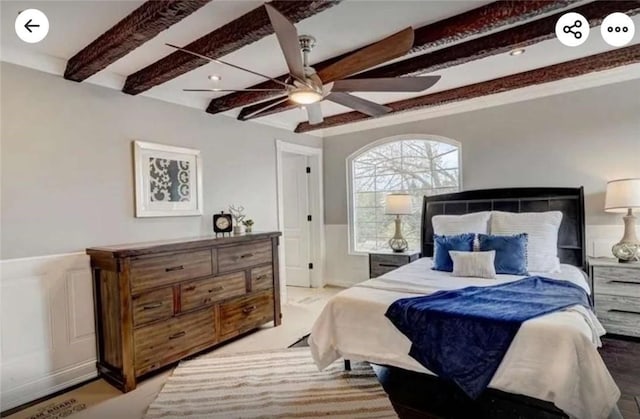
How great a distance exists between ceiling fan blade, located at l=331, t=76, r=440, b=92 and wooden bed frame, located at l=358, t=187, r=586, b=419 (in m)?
1.90

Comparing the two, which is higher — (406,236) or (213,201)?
(213,201)

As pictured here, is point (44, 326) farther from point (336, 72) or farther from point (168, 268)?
point (336, 72)

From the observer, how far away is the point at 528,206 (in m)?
3.89

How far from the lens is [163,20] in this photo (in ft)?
6.54

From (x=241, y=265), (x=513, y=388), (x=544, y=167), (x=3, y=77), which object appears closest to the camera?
(x=513, y=388)

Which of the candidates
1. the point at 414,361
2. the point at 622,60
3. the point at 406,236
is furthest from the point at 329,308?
the point at 622,60

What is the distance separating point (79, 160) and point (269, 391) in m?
2.33

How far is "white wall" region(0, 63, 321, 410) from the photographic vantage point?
8.27 feet

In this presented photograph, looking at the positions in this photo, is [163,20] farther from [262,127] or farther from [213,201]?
[262,127]

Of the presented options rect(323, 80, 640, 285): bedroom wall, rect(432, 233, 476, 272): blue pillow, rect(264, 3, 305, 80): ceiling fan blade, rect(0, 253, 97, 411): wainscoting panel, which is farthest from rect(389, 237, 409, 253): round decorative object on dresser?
rect(0, 253, 97, 411): wainscoting panel

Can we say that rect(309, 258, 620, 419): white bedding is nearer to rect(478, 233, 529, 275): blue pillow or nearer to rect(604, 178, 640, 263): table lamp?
rect(478, 233, 529, 275): blue pillow

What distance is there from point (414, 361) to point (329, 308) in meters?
0.68

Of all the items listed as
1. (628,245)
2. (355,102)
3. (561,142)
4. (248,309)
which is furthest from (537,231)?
(248,309)

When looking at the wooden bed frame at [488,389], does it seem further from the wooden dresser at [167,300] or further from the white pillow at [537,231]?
the wooden dresser at [167,300]
